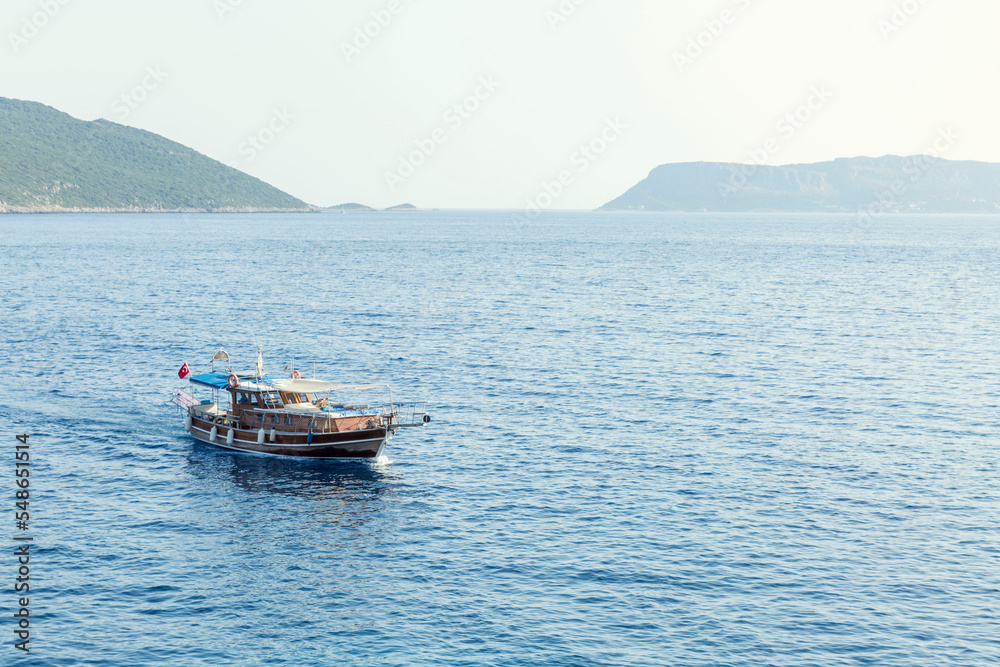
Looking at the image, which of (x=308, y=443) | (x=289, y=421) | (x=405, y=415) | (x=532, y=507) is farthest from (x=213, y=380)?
(x=532, y=507)

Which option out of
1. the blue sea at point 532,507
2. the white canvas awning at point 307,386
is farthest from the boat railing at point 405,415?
the white canvas awning at point 307,386

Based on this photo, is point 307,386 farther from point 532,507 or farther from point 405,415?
point 532,507

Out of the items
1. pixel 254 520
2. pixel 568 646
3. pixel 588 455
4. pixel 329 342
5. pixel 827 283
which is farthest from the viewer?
pixel 827 283

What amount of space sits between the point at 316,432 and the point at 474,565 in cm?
1979

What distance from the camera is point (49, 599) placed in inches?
1421

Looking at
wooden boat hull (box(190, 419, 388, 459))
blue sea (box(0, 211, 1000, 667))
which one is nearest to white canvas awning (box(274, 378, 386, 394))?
wooden boat hull (box(190, 419, 388, 459))

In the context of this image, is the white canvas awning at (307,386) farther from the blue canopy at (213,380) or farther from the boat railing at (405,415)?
the blue canopy at (213,380)

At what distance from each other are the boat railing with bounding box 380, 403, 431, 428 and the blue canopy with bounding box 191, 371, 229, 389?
433 inches

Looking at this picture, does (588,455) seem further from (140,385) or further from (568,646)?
(140,385)

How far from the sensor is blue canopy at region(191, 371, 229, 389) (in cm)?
6097

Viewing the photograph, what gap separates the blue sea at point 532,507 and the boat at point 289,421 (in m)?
1.29

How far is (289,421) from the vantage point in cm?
5738

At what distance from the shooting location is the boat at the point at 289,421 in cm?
5566

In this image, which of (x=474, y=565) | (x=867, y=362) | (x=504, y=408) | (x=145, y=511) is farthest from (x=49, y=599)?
(x=867, y=362)
